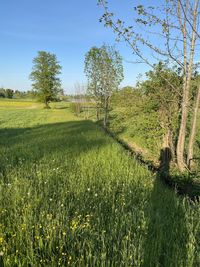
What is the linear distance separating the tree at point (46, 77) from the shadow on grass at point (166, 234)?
56.0m

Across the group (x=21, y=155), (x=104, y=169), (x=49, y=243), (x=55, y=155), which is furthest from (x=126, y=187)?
(x=21, y=155)

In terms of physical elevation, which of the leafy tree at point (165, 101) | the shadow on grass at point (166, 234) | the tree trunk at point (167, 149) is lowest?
the tree trunk at point (167, 149)

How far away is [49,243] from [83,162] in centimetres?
343

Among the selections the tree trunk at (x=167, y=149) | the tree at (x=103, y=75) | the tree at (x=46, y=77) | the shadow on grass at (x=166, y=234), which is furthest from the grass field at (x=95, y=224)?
the tree at (x=46, y=77)

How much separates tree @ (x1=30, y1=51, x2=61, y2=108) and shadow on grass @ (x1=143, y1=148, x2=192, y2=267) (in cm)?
Answer: 5600

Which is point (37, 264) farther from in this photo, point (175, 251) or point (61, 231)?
point (175, 251)

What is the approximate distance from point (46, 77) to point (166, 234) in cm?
5898

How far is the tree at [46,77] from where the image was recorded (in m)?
56.9

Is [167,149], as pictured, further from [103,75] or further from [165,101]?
[103,75]

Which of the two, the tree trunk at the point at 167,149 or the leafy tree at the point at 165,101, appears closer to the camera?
the leafy tree at the point at 165,101

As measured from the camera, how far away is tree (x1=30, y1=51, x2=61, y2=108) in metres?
56.9

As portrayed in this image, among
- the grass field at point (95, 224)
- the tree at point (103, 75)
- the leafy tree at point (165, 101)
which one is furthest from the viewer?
the tree at point (103, 75)

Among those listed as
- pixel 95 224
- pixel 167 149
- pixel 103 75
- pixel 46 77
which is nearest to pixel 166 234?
pixel 95 224

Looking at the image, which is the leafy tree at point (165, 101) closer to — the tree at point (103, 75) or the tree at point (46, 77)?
the tree at point (103, 75)
